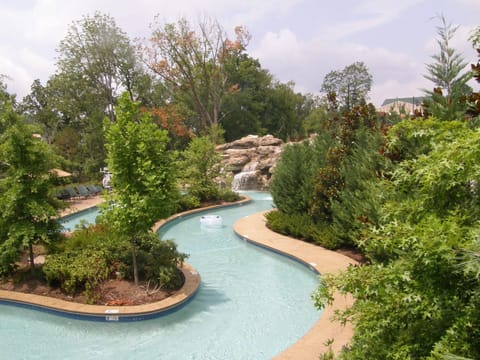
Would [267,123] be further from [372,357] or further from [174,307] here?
[372,357]

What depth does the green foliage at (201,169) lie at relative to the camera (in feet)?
62.0

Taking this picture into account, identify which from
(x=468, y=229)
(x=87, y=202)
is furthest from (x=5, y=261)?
(x=87, y=202)

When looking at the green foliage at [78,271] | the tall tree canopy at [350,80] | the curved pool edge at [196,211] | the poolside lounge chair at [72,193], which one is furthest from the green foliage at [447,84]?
the tall tree canopy at [350,80]

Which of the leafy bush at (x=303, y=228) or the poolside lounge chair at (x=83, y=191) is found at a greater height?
the poolside lounge chair at (x=83, y=191)

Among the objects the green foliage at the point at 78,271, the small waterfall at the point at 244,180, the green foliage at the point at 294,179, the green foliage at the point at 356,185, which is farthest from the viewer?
the small waterfall at the point at 244,180

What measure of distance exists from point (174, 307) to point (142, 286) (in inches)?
38.1

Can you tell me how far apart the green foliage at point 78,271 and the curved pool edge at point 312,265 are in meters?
4.20

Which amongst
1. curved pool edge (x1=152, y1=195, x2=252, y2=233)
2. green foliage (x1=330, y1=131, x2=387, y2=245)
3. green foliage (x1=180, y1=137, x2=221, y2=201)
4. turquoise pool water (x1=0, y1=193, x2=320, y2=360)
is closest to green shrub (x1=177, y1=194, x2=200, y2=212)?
curved pool edge (x1=152, y1=195, x2=252, y2=233)

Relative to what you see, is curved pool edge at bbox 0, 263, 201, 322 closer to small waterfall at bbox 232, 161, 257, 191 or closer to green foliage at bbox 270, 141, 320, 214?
green foliage at bbox 270, 141, 320, 214

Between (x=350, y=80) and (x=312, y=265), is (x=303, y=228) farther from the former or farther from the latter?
(x=350, y=80)

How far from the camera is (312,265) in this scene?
914 cm

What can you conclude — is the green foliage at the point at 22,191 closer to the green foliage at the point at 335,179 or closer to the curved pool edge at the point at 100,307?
the curved pool edge at the point at 100,307

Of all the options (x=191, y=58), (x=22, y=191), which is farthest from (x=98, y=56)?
(x=22, y=191)

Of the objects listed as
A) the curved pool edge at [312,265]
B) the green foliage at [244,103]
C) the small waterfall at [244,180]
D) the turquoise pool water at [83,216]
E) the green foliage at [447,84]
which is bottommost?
the curved pool edge at [312,265]
